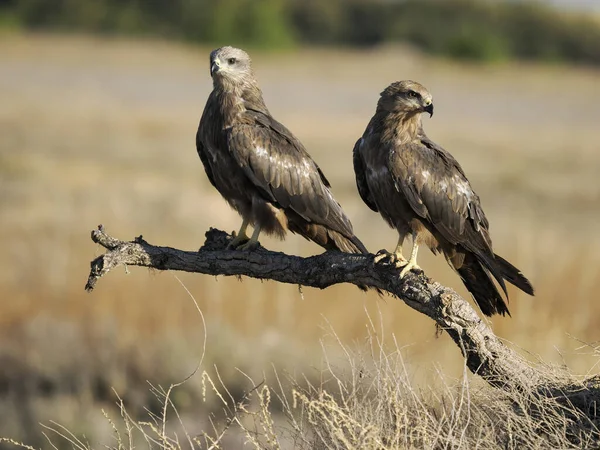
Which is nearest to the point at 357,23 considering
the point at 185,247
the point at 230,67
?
the point at 185,247

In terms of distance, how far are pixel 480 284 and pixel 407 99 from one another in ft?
3.48

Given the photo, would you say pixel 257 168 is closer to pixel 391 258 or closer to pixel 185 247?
pixel 391 258

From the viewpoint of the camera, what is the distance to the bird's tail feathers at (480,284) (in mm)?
5652

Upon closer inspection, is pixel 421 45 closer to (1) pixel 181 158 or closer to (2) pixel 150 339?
(1) pixel 181 158

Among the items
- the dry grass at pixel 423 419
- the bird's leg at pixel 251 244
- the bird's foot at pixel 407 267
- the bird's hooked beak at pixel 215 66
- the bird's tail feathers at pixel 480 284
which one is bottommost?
the dry grass at pixel 423 419

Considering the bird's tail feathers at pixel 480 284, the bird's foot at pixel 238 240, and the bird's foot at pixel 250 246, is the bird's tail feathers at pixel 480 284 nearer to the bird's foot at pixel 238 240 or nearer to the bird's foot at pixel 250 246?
the bird's foot at pixel 250 246

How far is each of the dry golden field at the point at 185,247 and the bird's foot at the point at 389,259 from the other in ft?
0.91

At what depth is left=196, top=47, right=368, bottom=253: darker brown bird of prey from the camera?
6.19 metres

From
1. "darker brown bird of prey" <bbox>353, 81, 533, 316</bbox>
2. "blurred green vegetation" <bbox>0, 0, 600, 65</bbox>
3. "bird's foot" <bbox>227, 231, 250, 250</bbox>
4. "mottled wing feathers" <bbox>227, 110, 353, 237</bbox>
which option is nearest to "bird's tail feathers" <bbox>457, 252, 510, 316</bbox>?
"darker brown bird of prey" <bbox>353, 81, 533, 316</bbox>

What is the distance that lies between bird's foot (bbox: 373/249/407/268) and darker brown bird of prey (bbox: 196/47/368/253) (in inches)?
31.0

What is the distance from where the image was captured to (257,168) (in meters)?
6.18

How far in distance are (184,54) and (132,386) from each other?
1630 inches

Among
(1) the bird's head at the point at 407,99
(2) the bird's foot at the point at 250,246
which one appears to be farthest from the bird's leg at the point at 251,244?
(1) the bird's head at the point at 407,99

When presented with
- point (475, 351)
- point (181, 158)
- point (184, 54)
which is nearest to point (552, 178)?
point (181, 158)
